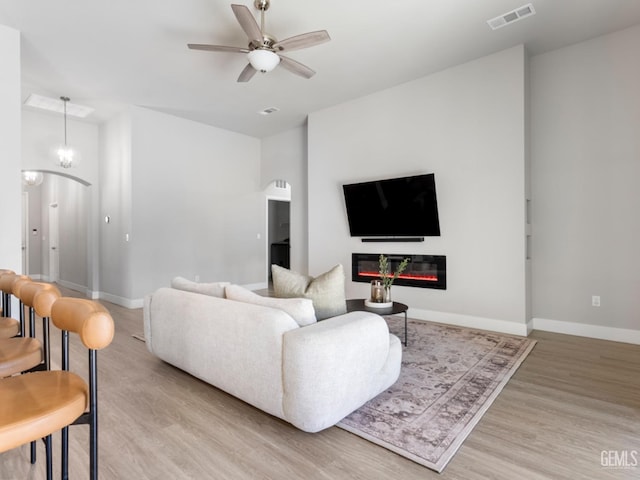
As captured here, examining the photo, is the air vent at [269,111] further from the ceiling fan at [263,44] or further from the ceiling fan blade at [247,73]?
the ceiling fan at [263,44]

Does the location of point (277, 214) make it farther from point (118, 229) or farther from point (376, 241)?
point (376, 241)

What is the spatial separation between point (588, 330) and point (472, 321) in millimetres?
1198

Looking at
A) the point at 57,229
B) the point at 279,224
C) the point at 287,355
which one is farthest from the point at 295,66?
the point at 57,229

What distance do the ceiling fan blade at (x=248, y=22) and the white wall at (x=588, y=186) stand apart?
341cm

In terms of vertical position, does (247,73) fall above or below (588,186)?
above

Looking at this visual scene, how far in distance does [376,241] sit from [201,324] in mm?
3255

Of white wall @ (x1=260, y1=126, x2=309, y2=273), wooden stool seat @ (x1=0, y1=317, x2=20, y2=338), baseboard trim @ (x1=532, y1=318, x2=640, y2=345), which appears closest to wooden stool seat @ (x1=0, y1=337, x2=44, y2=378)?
wooden stool seat @ (x1=0, y1=317, x2=20, y2=338)

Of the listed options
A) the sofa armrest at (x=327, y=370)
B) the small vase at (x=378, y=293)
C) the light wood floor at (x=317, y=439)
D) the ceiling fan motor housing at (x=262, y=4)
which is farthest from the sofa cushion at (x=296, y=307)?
the ceiling fan motor housing at (x=262, y=4)

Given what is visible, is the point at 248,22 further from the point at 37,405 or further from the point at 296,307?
the point at 37,405

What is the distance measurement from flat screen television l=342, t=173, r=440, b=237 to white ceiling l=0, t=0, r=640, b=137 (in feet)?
4.70

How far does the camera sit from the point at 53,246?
336 inches

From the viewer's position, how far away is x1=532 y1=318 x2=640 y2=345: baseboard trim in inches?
145

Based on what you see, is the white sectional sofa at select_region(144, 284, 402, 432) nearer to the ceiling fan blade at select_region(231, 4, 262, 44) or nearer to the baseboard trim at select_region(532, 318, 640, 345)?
the ceiling fan blade at select_region(231, 4, 262, 44)

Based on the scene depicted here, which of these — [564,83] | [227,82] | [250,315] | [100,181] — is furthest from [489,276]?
[100,181]
